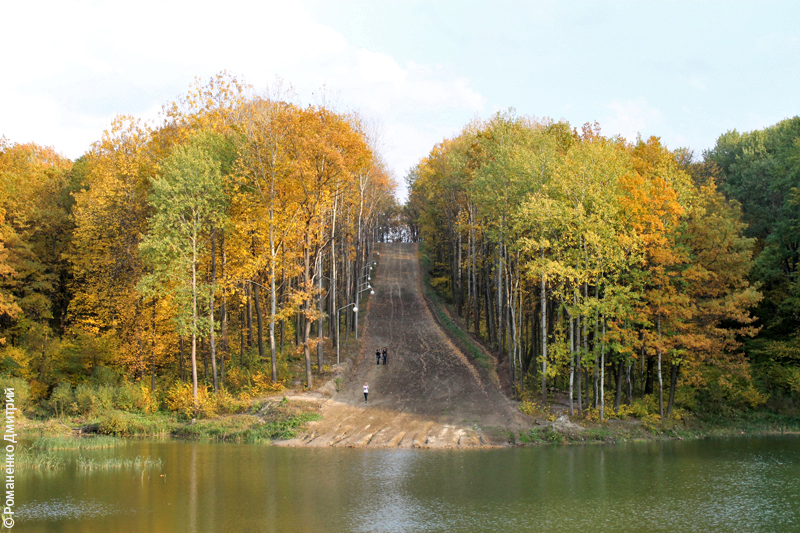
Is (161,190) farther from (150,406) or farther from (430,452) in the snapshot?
(430,452)

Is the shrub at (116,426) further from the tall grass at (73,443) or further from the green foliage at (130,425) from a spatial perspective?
the tall grass at (73,443)

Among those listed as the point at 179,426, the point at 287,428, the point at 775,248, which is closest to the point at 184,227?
the point at 179,426

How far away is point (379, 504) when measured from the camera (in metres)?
19.3

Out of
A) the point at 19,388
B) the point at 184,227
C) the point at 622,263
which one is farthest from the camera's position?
the point at 184,227

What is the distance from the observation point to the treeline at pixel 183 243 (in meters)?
34.9

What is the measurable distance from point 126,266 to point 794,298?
40.0 m

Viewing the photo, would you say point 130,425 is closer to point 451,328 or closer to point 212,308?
point 212,308

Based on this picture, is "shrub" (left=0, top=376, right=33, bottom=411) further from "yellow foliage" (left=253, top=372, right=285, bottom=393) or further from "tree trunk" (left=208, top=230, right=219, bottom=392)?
"yellow foliage" (left=253, top=372, right=285, bottom=393)

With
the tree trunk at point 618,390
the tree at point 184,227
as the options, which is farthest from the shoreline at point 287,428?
the tree at point 184,227

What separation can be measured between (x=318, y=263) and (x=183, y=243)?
10.4 m

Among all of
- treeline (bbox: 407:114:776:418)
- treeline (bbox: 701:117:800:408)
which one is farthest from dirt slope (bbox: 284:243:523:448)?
treeline (bbox: 701:117:800:408)

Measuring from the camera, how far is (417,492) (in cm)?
2073

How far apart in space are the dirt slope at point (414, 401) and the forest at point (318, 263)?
2.78 meters

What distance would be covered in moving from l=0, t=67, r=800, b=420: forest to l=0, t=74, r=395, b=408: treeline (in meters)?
0.14
